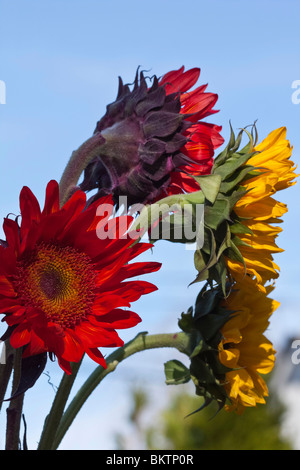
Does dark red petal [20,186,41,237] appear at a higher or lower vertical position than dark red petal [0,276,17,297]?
higher

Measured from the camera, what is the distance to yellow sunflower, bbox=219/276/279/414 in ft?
3.17

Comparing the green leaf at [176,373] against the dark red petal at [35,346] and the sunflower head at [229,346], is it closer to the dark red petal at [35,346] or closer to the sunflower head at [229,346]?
the sunflower head at [229,346]

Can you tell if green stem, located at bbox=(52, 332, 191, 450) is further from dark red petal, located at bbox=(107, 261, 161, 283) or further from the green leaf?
dark red petal, located at bbox=(107, 261, 161, 283)

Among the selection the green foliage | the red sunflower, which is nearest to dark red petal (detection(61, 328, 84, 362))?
the red sunflower

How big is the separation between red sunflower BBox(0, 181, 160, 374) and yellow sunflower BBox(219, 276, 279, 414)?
0.63 ft

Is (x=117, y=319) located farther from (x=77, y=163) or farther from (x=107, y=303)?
(x=77, y=163)

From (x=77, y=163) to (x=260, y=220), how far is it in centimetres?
26

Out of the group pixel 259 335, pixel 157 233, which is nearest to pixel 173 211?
pixel 157 233

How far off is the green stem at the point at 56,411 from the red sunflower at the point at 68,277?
14cm

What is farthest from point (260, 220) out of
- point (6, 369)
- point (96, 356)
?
point (6, 369)

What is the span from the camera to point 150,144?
3.04 feet

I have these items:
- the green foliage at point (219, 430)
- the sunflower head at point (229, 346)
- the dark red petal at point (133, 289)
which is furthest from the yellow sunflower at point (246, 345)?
the green foliage at point (219, 430)
